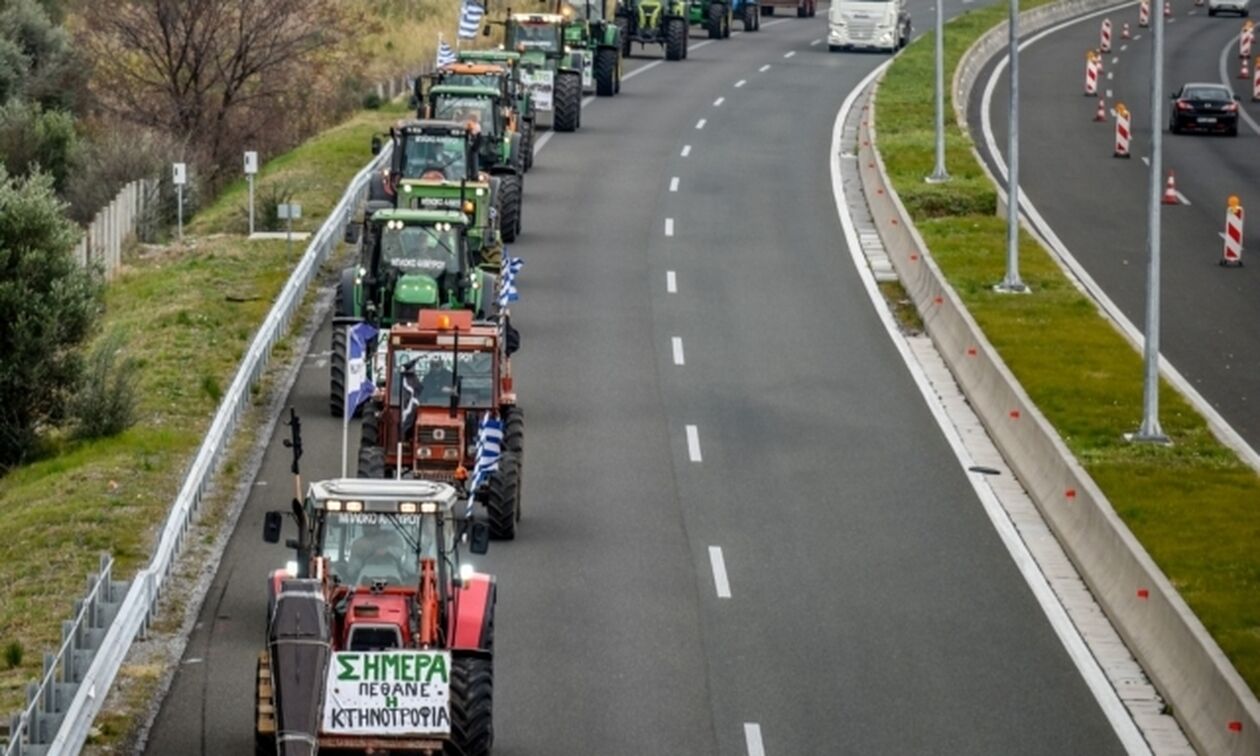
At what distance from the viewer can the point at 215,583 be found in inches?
953

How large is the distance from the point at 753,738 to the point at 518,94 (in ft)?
109

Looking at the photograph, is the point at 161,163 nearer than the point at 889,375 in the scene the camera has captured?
No

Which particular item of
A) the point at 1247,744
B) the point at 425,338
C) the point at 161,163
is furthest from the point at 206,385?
the point at 161,163

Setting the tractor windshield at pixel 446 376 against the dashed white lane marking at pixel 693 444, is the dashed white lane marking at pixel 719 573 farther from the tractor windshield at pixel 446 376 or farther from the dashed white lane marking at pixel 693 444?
the dashed white lane marking at pixel 693 444

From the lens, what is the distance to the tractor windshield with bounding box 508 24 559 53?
193 ft

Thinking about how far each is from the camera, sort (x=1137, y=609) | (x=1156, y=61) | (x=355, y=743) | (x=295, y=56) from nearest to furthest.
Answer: (x=355, y=743) → (x=1137, y=609) → (x=1156, y=61) → (x=295, y=56)

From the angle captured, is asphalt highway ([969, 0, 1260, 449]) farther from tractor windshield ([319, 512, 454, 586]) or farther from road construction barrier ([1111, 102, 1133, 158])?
tractor windshield ([319, 512, 454, 586])

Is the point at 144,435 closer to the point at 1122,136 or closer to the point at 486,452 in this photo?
the point at 486,452

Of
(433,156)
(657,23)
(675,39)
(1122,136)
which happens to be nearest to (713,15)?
(657,23)

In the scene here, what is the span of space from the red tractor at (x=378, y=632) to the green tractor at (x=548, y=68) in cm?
3899

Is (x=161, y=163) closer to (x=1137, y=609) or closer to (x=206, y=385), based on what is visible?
(x=206, y=385)

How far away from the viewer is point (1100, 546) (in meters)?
24.5

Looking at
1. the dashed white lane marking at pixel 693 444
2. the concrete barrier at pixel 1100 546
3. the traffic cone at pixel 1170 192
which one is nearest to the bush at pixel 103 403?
the dashed white lane marking at pixel 693 444

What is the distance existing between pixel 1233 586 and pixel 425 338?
9.14m
